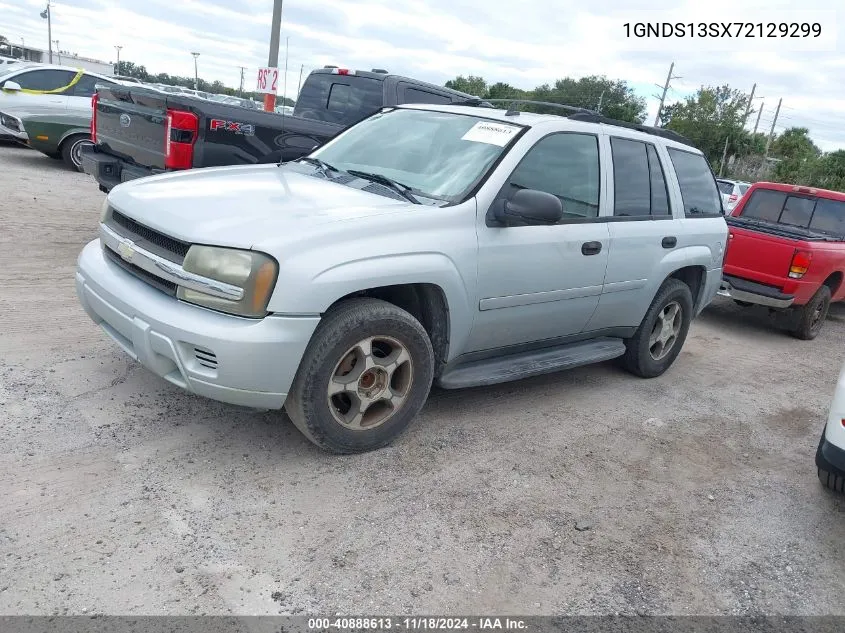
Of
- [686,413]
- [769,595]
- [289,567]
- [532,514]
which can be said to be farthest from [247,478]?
[686,413]

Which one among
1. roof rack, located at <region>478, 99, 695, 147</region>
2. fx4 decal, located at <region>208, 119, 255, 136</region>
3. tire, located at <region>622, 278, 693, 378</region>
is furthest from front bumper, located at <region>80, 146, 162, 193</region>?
tire, located at <region>622, 278, 693, 378</region>

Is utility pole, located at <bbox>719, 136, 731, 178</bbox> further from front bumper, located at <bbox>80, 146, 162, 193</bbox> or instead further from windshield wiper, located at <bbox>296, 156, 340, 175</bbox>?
windshield wiper, located at <bbox>296, 156, 340, 175</bbox>

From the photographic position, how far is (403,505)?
131 inches

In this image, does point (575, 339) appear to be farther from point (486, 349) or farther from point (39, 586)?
point (39, 586)

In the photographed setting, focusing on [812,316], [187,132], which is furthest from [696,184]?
[187,132]

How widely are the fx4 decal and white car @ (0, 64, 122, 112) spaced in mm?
6644

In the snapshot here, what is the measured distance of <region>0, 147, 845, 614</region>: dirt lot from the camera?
272 cm

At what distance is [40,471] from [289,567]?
4.17 ft

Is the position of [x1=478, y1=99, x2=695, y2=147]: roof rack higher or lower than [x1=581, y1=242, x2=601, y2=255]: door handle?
higher

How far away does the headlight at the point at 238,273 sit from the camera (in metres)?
3.13

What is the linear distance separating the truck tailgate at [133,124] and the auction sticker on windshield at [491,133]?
329cm

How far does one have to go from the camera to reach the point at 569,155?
4512 mm

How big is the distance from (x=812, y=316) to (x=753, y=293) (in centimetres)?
90

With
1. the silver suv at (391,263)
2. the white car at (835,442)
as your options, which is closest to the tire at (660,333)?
the silver suv at (391,263)
